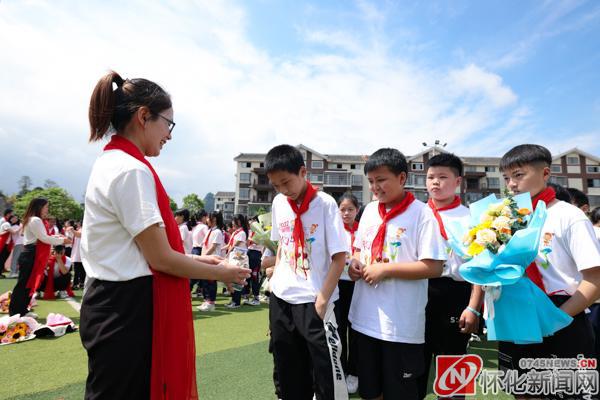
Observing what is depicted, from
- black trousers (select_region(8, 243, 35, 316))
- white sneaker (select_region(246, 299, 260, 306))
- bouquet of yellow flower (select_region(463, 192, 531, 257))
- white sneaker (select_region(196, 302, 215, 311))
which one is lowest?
white sneaker (select_region(246, 299, 260, 306))

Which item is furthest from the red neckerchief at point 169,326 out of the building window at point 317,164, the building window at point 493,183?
the building window at point 493,183

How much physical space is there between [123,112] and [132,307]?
0.99 m

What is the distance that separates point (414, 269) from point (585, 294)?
0.96 m

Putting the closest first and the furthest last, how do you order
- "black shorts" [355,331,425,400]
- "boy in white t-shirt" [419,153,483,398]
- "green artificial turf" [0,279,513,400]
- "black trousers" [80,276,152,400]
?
"black trousers" [80,276,152,400] → "black shorts" [355,331,425,400] → "boy in white t-shirt" [419,153,483,398] → "green artificial turf" [0,279,513,400]

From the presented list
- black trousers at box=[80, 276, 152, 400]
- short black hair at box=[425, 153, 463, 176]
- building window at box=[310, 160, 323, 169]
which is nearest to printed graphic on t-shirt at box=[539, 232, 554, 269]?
short black hair at box=[425, 153, 463, 176]

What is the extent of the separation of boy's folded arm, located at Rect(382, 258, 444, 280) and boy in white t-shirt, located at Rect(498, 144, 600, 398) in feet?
1.97

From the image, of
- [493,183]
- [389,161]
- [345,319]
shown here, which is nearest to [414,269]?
[389,161]

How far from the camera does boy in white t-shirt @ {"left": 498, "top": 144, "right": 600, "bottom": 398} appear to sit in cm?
197

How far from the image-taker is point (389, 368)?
2.24 metres

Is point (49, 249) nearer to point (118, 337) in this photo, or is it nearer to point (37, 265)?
point (37, 265)

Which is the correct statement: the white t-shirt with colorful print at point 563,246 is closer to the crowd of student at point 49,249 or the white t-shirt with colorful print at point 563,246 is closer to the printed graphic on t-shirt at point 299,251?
the printed graphic on t-shirt at point 299,251

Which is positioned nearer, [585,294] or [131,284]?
[131,284]

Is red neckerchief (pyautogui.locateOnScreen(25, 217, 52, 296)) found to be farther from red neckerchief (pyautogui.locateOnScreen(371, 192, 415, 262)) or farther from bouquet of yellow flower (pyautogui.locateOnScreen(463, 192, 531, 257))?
bouquet of yellow flower (pyautogui.locateOnScreen(463, 192, 531, 257))

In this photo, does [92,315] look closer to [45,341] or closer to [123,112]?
[123,112]
